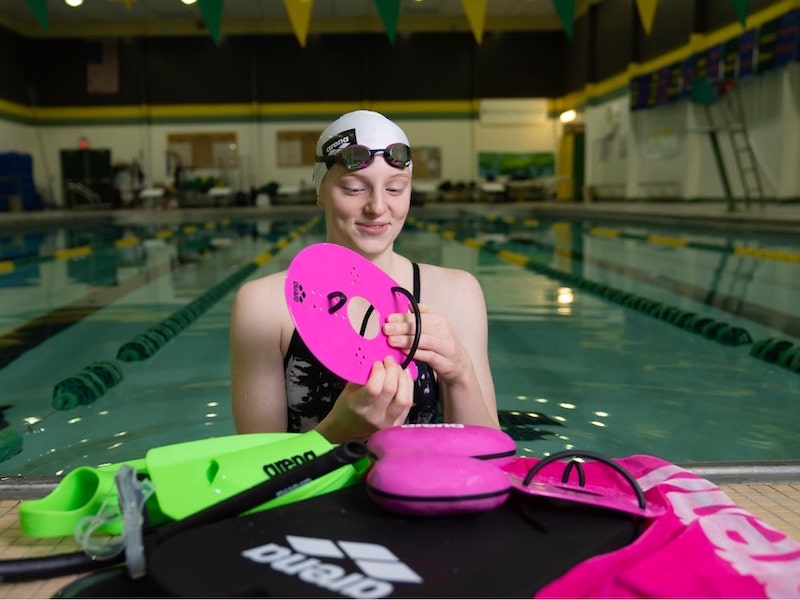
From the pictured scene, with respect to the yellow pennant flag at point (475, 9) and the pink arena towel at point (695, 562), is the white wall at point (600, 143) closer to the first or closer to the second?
the yellow pennant flag at point (475, 9)

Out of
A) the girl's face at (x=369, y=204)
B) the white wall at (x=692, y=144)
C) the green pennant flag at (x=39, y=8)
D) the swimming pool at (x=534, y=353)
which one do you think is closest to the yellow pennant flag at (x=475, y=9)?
the swimming pool at (x=534, y=353)

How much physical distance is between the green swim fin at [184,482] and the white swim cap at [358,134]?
67 centimetres

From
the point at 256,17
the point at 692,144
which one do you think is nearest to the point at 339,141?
the point at 692,144

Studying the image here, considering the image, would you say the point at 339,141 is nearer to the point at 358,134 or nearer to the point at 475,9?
the point at 358,134

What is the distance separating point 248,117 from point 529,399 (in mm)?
19216

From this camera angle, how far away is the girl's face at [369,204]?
1.55 metres

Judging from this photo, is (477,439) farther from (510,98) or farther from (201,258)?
(510,98)

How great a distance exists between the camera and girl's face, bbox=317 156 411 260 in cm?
155

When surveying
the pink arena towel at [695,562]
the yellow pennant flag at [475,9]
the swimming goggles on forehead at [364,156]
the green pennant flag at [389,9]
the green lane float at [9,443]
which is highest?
the yellow pennant flag at [475,9]

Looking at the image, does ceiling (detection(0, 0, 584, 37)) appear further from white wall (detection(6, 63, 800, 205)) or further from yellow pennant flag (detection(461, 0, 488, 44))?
yellow pennant flag (detection(461, 0, 488, 44))

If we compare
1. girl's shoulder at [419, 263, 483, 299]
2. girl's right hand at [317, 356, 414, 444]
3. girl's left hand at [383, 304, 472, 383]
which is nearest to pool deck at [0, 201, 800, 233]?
girl's shoulder at [419, 263, 483, 299]

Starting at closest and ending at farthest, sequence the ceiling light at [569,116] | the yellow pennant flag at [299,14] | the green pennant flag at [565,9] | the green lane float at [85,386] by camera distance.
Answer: the green lane float at [85,386], the green pennant flag at [565,9], the yellow pennant flag at [299,14], the ceiling light at [569,116]

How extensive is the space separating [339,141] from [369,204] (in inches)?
6.5

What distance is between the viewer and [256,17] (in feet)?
67.0
